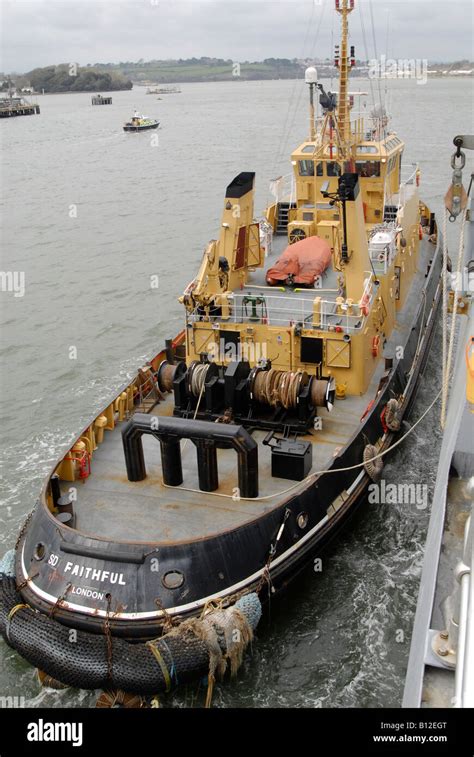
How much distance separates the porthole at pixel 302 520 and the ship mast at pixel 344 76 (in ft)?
37.0

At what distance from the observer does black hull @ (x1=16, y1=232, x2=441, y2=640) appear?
1009 centimetres

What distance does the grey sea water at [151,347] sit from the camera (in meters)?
11.1

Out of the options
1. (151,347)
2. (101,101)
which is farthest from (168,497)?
(101,101)

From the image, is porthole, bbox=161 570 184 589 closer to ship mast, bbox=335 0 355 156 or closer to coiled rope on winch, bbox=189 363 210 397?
coiled rope on winch, bbox=189 363 210 397

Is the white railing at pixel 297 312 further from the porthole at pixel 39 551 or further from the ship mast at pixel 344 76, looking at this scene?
the porthole at pixel 39 551

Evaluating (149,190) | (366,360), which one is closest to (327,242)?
(366,360)

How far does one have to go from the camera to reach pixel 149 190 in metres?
46.5

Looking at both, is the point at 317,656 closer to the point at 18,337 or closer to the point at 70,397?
the point at 70,397

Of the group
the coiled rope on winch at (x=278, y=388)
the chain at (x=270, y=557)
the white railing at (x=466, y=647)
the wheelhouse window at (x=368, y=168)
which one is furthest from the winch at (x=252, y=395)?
the wheelhouse window at (x=368, y=168)

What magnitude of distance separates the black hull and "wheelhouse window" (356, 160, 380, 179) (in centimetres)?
1136

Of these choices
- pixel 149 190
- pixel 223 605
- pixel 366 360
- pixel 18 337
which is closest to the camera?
pixel 223 605
